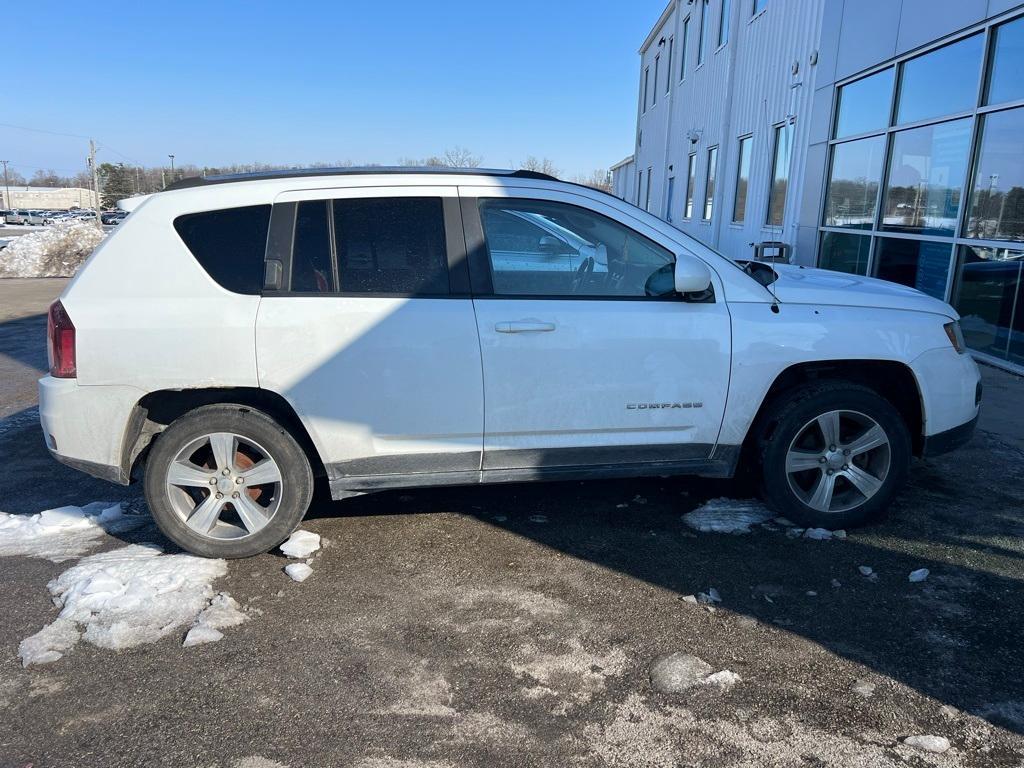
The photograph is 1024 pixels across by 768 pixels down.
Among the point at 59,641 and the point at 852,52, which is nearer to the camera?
the point at 59,641

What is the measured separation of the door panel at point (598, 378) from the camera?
3.69 m

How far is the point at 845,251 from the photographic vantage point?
35.2ft

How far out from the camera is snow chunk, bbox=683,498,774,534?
4125 mm

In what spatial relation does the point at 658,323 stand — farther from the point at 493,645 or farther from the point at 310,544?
the point at 310,544

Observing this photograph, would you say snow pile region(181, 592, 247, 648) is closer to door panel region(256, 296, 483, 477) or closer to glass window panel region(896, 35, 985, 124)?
door panel region(256, 296, 483, 477)

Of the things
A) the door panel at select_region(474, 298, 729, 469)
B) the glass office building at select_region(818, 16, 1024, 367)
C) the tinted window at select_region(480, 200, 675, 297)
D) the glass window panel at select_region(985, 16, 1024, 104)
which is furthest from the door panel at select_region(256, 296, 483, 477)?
the glass window panel at select_region(985, 16, 1024, 104)

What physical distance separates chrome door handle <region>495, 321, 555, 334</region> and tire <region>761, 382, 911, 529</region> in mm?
1328

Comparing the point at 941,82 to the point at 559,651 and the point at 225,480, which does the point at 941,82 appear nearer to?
the point at 559,651

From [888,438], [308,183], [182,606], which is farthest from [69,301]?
[888,438]

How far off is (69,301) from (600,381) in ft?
8.40

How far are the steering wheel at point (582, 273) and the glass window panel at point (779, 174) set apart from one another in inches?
399

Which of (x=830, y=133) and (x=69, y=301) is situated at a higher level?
(x=830, y=133)

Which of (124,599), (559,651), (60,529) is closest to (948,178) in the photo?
(559,651)

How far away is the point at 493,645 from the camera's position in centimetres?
308
